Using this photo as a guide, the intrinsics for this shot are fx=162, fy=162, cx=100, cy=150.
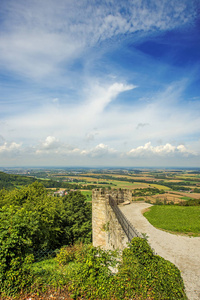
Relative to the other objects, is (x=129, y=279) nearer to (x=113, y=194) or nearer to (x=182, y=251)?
(x=182, y=251)

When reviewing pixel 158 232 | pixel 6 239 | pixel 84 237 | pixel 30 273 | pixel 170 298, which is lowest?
pixel 84 237

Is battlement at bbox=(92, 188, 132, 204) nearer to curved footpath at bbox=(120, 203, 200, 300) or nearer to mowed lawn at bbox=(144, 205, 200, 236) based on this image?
curved footpath at bbox=(120, 203, 200, 300)

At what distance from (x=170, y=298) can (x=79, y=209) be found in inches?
958

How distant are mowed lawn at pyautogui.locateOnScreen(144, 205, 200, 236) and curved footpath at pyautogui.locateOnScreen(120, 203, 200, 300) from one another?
2.25 ft

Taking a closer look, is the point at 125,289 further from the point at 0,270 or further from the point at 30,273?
the point at 0,270

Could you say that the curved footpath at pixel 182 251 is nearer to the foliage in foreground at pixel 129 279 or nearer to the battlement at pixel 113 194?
the foliage in foreground at pixel 129 279

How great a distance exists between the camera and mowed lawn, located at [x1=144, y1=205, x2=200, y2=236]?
10281 mm

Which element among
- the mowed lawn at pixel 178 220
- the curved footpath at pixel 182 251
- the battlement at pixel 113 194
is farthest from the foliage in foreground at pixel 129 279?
the battlement at pixel 113 194

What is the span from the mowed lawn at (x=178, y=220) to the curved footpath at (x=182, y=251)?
27.0 inches

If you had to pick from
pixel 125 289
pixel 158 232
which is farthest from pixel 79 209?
pixel 125 289

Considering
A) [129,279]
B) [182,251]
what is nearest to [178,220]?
[182,251]

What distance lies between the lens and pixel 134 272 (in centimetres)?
462

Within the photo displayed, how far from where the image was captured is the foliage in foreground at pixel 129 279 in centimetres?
416

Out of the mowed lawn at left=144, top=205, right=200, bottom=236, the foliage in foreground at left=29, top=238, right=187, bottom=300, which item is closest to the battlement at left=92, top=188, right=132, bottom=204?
the mowed lawn at left=144, top=205, right=200, bottom=236
